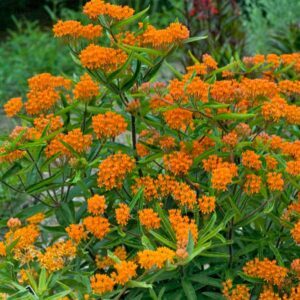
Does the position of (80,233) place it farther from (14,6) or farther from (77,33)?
(14,6)

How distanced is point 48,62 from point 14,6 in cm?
398

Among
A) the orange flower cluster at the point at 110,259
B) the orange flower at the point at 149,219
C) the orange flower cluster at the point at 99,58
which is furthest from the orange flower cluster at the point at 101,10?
the orange flower cluster at the point at 110,259

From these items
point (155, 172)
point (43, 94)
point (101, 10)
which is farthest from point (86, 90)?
point (155, 172)

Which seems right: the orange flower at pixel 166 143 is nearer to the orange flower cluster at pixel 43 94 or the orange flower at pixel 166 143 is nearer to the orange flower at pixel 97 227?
the orange flower at pixel 97 227

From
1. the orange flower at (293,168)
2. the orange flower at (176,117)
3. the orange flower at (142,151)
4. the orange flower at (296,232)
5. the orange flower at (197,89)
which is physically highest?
the orange flower at (197,89)

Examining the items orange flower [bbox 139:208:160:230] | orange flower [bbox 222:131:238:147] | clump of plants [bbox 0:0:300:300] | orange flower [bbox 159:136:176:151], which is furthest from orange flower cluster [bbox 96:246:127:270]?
orange flower [bbox 222:131:238:147]

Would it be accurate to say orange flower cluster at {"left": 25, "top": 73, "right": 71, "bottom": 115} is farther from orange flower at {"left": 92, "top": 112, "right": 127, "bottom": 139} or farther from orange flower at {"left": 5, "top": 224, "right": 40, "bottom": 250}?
orange flower at {"left": 5, "top": 224, "right": 40, "bottom": 250}

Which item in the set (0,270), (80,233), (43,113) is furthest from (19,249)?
(43,113)

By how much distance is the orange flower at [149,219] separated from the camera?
1917 millimetres

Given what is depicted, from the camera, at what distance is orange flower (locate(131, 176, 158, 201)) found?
81.0 inches

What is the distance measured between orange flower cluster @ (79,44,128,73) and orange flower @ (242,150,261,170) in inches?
21.0

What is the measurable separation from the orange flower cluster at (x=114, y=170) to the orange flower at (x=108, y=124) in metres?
0.09

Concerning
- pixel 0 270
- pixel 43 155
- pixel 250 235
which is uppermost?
pixel 43 155

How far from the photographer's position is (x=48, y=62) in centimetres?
773
